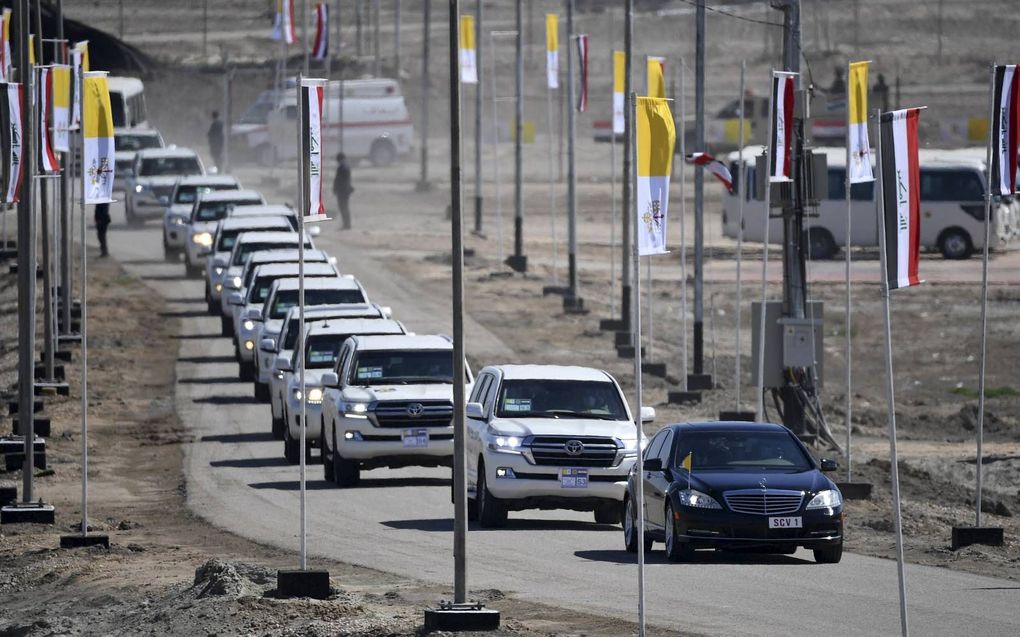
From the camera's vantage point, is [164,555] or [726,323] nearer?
[164,555]

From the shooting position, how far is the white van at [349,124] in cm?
7506

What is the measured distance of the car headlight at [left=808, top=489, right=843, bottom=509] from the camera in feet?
58.4

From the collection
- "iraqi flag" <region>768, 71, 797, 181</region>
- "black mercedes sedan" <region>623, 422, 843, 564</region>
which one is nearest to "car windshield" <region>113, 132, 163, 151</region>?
"iraqi flag" <region>768, 71, 797, 181</region>

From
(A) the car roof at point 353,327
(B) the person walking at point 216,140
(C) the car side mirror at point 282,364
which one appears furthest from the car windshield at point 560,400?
(B) the person walking at point 216,140

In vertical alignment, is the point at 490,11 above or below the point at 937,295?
above

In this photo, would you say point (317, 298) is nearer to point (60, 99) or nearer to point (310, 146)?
point (60, 99)

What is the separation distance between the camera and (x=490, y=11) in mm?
103438

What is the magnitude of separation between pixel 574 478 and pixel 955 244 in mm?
39297

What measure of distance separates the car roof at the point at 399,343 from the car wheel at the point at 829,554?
7.41 m

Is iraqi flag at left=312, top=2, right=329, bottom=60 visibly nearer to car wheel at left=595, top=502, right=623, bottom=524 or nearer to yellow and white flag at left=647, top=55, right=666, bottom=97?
yellow and white flag at left=647, top=55, right=666, bottom=97

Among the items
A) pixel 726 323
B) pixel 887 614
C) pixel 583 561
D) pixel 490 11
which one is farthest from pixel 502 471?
pixel 490 11

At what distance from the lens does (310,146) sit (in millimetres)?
16953

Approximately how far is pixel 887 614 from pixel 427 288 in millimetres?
33901

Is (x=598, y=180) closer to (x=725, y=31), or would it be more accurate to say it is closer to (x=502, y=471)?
(x=725, y=31)
